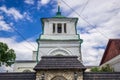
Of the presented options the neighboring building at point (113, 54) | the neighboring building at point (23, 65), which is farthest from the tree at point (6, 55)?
the neighboring building at point (113, 54)

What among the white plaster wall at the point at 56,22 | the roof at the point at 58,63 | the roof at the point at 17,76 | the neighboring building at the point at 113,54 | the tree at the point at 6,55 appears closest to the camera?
the roof at the point at 58,63

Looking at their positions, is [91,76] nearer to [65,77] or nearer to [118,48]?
[65,77]

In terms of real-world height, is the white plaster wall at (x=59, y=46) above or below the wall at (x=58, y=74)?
above

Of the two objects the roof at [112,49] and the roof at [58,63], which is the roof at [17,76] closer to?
the roof at [58,63]

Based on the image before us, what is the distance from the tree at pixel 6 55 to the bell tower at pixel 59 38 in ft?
12.3

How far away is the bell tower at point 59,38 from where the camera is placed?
2894cm

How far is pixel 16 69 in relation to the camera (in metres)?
29.4

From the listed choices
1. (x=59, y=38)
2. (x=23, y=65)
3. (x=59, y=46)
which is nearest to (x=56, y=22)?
(x=59, y=38)

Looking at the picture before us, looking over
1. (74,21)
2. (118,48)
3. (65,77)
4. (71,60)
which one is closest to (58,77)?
(65,77)

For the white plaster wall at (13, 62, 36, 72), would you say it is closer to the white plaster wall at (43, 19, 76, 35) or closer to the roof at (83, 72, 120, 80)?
the white plaster wall at (43, 19, 76, 35)

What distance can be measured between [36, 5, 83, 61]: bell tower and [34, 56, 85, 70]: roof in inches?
499

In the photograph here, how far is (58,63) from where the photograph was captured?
15.5 m

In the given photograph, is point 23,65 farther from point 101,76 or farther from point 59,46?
point 101,76

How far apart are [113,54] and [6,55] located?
10.9 meters
